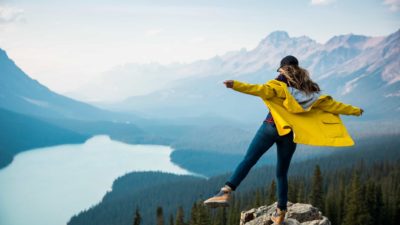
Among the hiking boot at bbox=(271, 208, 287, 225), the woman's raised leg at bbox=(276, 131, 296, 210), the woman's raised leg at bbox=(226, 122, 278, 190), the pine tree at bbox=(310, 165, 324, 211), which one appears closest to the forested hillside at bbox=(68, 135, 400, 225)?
the pine tree at bbox=(310, 165, 324, 211)

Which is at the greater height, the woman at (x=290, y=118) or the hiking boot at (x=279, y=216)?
the woman at (x=290, y=118)

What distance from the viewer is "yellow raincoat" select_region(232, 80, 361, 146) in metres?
8.48

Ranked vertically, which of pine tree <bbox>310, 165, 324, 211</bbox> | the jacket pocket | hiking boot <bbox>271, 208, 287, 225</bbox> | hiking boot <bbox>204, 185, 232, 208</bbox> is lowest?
hiking boot <bbox>271, 208, 287, 225</bbox>

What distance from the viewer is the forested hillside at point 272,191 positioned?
4503cm

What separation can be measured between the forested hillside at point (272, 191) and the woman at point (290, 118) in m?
25.8

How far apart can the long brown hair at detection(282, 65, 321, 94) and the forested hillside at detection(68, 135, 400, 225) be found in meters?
26.6

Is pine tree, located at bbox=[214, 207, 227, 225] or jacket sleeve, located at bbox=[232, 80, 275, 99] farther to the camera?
pine tree, located at bbox=[214, 207, 227, 225]

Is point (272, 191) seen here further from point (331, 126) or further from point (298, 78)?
point (298, 78)

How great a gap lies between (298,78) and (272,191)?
34525 mm

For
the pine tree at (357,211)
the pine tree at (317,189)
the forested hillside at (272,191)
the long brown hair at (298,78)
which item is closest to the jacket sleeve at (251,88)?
the long brown hair at (298,78)

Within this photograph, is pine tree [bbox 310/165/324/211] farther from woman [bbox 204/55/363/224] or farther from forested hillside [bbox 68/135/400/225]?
woman [bbox 204/55/363/224]

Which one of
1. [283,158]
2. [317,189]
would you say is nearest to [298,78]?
[283,158]

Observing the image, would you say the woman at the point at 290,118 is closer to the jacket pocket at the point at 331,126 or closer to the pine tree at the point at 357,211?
the jacket pocket at the point at 331,126

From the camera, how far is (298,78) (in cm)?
893
